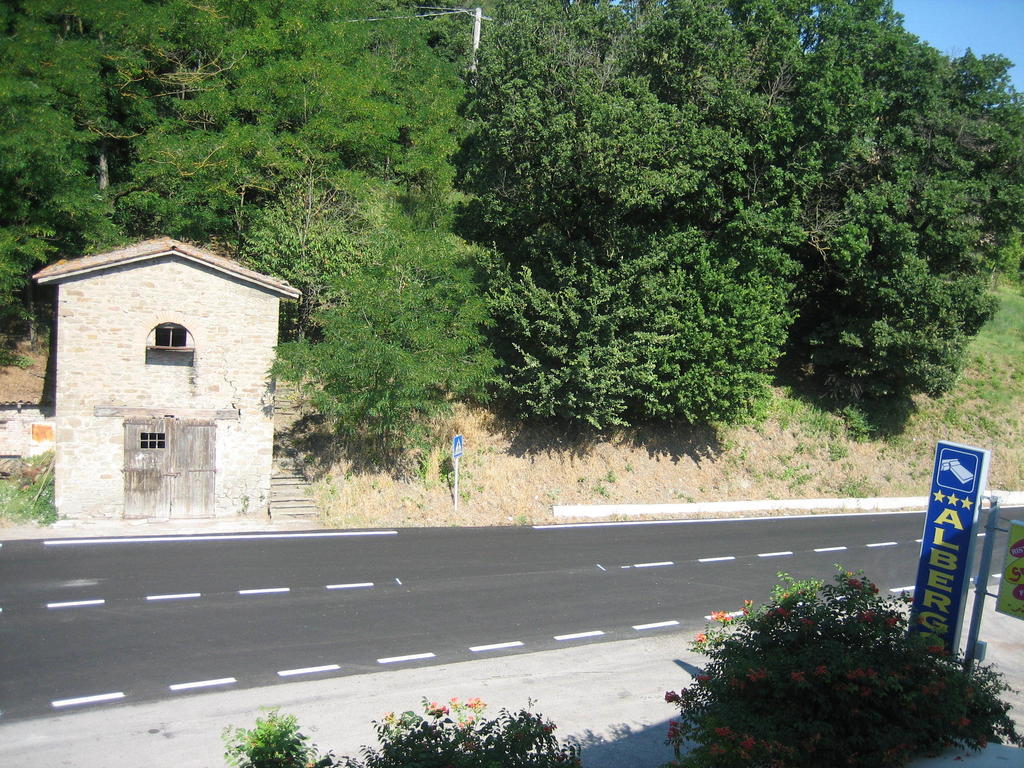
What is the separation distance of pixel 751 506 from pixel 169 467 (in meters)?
15.6

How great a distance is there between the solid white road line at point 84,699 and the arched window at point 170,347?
819cm

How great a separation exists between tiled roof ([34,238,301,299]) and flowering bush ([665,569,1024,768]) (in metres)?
12.7

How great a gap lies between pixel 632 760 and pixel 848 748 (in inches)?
132

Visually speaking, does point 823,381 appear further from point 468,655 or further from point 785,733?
point 785,733

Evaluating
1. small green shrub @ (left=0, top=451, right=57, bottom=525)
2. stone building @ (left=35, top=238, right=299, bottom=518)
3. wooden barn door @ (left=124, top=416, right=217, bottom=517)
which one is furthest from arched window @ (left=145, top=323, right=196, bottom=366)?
small green shrub @ (left=0, top=451, right=57, bottom=525)

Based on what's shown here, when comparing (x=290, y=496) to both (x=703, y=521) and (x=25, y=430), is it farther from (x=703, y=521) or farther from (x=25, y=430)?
(x=703, y=521)

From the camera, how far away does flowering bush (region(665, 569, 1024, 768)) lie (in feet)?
22.4

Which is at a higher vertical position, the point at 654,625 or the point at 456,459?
the point at 456,459

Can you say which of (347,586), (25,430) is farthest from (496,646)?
(25,430)

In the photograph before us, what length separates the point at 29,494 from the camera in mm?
16969

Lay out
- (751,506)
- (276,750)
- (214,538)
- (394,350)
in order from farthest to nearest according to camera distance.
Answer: (751,506), (394,350), (214,538), (276,750)

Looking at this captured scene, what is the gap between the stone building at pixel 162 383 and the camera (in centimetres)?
1639

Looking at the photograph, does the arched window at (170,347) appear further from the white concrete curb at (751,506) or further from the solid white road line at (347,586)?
the white concrete curb at (751,506)

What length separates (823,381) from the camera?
28.7m
